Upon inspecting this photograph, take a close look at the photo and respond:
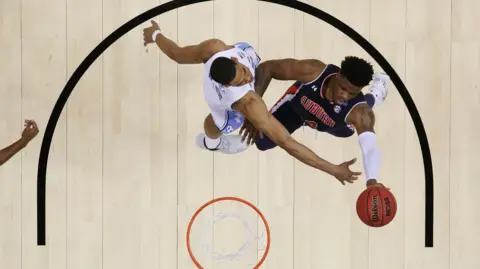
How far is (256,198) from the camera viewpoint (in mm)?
3369

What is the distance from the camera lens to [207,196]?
3361 mm

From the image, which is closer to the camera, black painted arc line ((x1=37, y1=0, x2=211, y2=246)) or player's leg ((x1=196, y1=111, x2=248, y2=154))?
player's leg ((x1=196, y1=111, x2=248, y2=154))

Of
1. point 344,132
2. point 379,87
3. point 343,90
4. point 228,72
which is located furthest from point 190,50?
point 379,87

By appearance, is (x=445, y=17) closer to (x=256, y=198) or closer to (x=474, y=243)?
(x=474, y=243)

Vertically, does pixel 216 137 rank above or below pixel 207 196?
above

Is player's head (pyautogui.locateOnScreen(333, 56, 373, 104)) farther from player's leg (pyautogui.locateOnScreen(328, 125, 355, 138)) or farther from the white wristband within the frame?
the white wristband

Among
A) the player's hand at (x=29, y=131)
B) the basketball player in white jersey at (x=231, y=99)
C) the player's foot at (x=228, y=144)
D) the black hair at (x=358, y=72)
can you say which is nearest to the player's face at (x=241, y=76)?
the basketball player in white jersey at (x=231, y=99)

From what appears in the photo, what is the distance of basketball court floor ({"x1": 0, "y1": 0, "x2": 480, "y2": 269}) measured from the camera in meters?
3.36

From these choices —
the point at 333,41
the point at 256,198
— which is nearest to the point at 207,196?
the point at 256,198

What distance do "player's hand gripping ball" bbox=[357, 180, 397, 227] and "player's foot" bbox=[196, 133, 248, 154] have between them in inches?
30.0

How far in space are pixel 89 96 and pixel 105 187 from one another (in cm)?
55

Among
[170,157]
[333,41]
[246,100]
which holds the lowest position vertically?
[170,157]

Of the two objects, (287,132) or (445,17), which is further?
(445,17)

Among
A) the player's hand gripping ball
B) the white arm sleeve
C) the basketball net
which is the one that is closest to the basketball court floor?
the basketball net
